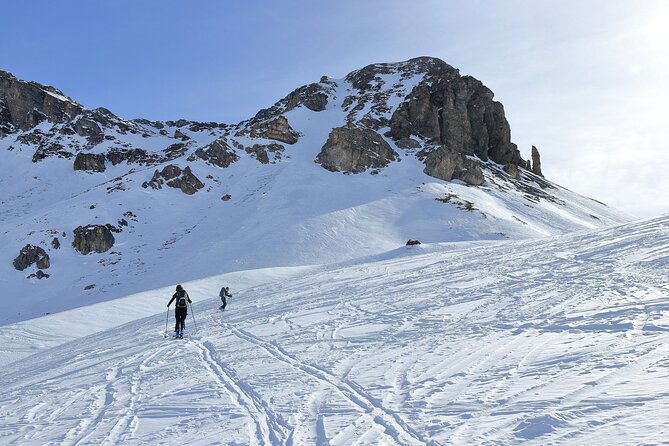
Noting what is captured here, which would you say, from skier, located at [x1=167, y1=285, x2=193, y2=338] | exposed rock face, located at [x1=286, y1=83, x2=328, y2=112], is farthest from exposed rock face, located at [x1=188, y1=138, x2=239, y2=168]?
skier, located at [x1=167, y1=285, x2=193, y2=338]

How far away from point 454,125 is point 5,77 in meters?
80.7

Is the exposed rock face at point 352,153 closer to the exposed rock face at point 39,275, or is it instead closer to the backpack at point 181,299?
the exposed rock face at point 39,275

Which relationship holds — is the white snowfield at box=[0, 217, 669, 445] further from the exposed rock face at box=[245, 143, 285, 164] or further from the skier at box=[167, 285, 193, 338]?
the exposed rock face at box=[245, 143, 285, 164]

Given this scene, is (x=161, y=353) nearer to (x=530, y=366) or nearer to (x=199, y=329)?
(x=199, y=329)

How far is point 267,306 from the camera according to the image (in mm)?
18516

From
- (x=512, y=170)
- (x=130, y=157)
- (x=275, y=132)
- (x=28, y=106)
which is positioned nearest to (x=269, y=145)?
(x=275, y=132)

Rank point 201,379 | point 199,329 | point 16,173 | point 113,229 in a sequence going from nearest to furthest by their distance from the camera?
point 201,379 → point 199,329 → point 113,229 → point 16,173

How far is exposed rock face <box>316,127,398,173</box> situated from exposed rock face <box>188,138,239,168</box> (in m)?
11.2

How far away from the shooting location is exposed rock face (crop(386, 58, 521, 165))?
7194 cm

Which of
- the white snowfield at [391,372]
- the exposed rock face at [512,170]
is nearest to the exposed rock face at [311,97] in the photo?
the exposed rock face at [512,170]

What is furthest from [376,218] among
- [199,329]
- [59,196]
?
[59,196]

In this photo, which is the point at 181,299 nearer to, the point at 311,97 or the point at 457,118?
the point at 457,118

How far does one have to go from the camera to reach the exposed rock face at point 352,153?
59.0 meters

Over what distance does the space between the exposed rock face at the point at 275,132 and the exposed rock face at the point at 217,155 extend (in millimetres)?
5766
